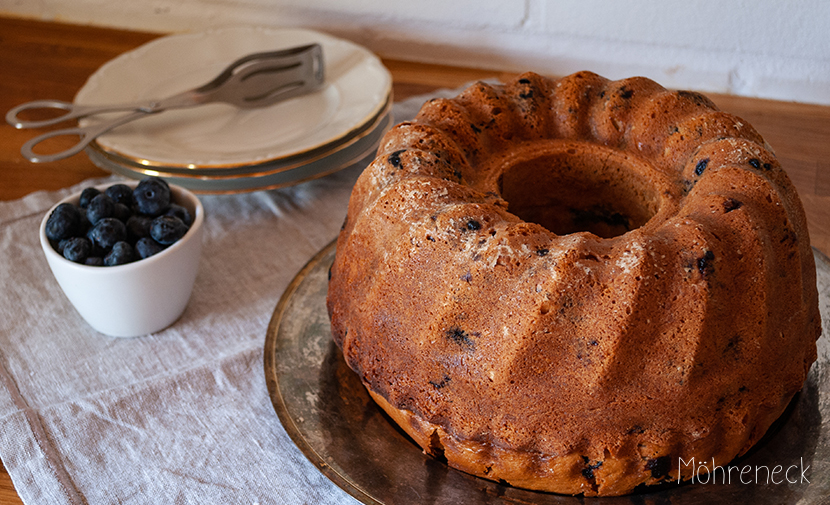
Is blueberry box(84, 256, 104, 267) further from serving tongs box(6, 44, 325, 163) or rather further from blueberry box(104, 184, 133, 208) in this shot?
serving tongs box(6, 44, 325, 163)

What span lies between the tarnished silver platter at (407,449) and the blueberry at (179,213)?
256mm

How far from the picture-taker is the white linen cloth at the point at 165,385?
847mm

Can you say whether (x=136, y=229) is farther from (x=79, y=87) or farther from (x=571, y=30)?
(x=571, y=30)

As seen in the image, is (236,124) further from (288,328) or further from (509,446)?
(509,446)

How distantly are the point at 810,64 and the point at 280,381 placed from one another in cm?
124

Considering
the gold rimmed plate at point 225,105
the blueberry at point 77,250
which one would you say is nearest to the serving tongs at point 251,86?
the gold rimmed plate at point 225,105

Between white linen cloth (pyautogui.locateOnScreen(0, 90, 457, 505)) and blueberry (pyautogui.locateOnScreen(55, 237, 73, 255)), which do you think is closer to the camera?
white linen cloth (pyautogui.locateOnScreen(0, 90, 457, 505))

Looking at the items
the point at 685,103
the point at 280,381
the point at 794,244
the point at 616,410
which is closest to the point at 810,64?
the point at 685,103

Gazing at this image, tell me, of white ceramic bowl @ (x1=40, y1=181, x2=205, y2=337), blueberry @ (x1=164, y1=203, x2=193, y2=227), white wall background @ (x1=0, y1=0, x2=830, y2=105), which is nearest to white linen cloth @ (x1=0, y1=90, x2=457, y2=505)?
white ceramic bowl @ (x1=40, y1=181, x2=205, y2=337)

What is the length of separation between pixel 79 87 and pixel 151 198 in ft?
2.62

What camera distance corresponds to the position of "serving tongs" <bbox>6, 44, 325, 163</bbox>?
138cm

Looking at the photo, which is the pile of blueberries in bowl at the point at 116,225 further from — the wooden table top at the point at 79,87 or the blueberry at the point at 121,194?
the wooden table top at the point at 79,87

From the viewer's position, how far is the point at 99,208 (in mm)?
1030

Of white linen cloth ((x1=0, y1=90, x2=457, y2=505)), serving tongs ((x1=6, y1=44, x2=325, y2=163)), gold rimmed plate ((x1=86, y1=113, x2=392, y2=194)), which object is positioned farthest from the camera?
serving tongs ((x1=6, y1=44, x2=325, y2=163))
